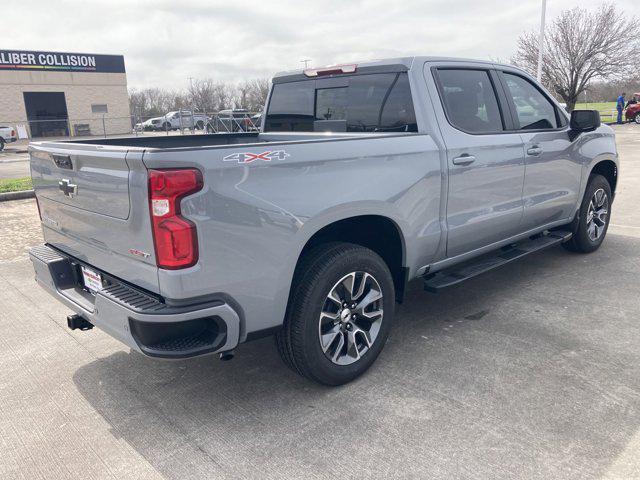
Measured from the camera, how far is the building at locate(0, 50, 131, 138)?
35.9m

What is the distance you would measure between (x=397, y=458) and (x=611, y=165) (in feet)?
15.7

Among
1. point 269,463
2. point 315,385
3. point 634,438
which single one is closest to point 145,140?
point 315,385

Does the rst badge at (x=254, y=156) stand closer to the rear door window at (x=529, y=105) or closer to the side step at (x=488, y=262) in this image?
the side step at (x=488, y=262)

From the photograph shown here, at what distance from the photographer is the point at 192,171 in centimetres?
243

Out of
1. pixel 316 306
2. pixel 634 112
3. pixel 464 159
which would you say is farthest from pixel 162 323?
pixel 634 112

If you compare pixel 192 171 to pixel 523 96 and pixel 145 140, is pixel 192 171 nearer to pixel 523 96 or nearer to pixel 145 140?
pixel 145 140

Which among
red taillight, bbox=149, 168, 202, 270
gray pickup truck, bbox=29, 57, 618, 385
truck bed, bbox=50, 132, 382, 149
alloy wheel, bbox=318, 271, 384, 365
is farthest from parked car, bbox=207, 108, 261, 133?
red taillight, bbox=149, 168, 202, 270

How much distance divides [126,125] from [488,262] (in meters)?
38.7

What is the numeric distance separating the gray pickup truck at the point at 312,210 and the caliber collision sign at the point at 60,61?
38.3m

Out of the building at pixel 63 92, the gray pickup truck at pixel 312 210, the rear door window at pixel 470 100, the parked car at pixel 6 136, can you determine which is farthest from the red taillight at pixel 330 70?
the building at pixel 63 92

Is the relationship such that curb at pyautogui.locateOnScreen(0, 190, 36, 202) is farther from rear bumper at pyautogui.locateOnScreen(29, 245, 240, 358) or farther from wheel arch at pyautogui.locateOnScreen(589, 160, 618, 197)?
wheel arch at pyautogui.locateOnScreen(589, 160, 618, 197)

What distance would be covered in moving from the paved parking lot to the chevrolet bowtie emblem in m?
1.24

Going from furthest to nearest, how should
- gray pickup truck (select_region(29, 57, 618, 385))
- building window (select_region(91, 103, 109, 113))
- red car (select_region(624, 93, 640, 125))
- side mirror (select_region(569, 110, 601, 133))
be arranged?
building window (select_region(91, 103, 109, 113)) → red car (select_region(624, 93, 640, 125)) → side mirror (select_region(569, 110, 601, 133)) → gray pickup truck (select_region(29, 57, 618, 385))

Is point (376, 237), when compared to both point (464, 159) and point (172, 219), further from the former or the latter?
point (172, 219)
